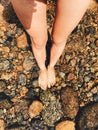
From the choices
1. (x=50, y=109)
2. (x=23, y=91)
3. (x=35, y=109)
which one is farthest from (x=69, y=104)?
(x=23, y=91)

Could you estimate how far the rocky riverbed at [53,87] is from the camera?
204 centimetres

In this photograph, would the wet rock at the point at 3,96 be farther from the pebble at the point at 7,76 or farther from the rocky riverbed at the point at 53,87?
the pebble at the point at 7,76

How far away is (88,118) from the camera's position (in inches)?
78.7

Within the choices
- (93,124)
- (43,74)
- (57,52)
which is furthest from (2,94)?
(93,124)

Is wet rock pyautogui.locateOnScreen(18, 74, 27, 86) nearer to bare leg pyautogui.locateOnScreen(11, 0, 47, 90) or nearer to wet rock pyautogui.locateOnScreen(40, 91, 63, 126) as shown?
wet rock pyautogui.locateOnScreen(40, 91, 63, 126)

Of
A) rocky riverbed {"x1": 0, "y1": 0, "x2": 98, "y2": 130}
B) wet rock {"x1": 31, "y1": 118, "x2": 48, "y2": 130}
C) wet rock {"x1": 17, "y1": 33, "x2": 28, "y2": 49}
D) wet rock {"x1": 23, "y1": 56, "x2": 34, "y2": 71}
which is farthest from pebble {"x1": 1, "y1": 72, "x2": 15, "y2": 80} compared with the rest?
wet rock {"x1": 31, "y1": 118, "x2": 48, "y2": 130}

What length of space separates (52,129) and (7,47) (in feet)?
2.34

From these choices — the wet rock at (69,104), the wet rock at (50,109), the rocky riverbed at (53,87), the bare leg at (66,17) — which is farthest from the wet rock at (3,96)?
the bare leg at (66,17)

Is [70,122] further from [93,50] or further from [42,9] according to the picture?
[42,9]

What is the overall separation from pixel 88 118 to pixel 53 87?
0.34 metres

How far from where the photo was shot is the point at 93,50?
2.28 m

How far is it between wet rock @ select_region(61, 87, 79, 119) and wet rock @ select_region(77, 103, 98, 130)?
49mm

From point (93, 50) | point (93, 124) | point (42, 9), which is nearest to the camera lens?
point (42, 9)

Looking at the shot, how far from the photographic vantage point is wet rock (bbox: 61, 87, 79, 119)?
2.05 m
